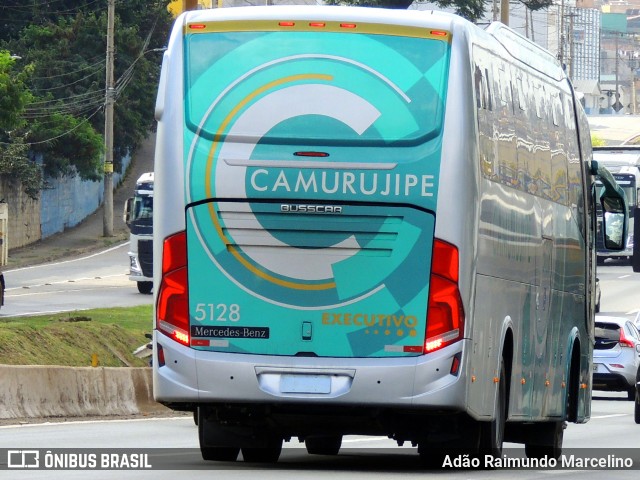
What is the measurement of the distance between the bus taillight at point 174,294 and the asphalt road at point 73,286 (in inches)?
1165

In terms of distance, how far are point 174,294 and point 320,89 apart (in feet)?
6.14

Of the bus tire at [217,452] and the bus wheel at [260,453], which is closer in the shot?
the bus tire at [217,452]

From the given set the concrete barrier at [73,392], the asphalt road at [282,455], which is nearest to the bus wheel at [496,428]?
the asphalt road at [282,455]

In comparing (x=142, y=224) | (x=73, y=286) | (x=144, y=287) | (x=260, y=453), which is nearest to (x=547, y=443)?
(x=260, y=453)

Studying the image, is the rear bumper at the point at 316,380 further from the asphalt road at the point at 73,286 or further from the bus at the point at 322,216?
the asphalt road at the point at 73,286

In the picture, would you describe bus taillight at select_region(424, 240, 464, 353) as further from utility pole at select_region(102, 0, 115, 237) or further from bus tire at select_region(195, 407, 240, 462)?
utility pole at select_region(102, 0, 115, 237)

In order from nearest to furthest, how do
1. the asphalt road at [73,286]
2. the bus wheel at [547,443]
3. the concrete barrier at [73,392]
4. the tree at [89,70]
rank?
the bus wheel at [547,443] < the concrete barrier at [73,392] < the asphalt road at [73,286] < the tree at [89,70]

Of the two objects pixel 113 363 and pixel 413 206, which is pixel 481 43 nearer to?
pixel 413 206

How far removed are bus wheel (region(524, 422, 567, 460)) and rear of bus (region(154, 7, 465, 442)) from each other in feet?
14.3

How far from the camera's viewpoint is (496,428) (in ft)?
46.1

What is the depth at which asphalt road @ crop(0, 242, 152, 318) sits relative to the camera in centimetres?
4712

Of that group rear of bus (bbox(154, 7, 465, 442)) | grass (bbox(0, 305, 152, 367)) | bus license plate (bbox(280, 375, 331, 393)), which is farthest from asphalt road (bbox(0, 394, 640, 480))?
grass (bbox(0, 305, 152, 367))

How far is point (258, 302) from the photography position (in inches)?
502

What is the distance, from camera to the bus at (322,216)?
12.6m
